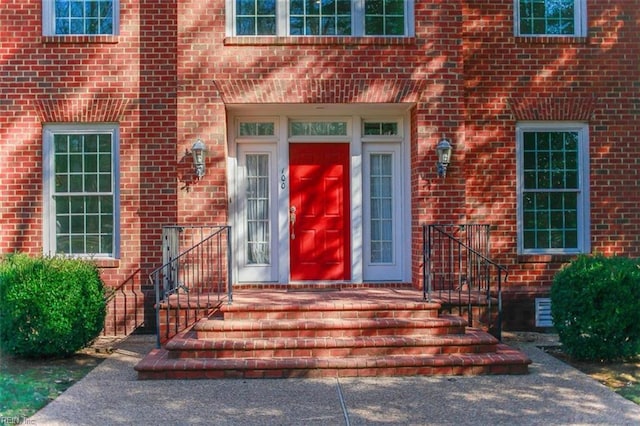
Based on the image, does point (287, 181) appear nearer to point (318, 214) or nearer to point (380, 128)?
point (318, 214)

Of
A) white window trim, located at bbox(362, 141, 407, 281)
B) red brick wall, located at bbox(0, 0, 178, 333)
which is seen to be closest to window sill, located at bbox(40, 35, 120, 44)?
red brick wall, located at bbox(0, 0, 178, 333)

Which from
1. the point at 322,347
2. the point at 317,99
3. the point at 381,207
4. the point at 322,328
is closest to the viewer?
the point at 322,347

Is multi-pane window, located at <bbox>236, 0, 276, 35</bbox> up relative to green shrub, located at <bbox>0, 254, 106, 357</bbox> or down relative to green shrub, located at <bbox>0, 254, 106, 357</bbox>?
up

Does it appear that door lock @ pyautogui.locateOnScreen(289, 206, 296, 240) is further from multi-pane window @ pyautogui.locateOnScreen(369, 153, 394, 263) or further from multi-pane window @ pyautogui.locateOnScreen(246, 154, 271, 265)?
multi-pane window @ pyautogui.locateOnScreen(369, 153, 394, 263)

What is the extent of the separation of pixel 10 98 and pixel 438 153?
5.99m

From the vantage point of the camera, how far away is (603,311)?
7.05 metres

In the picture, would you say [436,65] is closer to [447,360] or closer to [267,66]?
[267,66]

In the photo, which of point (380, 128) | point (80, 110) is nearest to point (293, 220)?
point (380, 128)

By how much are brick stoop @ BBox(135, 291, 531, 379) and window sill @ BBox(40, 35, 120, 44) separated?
4.20m

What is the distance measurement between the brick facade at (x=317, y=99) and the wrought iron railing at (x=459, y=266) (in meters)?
0.22

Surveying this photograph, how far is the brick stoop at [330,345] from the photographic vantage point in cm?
662

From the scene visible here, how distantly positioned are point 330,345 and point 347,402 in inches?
47.9

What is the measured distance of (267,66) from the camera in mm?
8703

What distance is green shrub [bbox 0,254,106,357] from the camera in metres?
7.31
